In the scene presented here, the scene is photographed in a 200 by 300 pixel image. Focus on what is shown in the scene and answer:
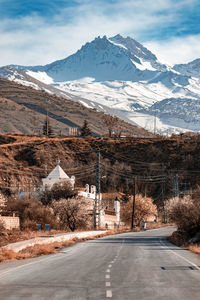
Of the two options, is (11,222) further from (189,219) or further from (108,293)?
(108,293)

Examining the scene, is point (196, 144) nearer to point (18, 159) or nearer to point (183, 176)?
point (183, 176)

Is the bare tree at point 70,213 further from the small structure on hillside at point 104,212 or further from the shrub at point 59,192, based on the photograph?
the shrub at point 59,192

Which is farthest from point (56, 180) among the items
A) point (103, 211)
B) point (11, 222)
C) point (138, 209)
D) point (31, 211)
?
point (11, 222)

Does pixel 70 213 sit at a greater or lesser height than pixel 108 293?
greater

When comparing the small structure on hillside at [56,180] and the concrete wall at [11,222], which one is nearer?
the concrete wall at [11,222]

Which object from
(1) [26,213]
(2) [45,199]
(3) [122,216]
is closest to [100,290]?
(1) [26,213]

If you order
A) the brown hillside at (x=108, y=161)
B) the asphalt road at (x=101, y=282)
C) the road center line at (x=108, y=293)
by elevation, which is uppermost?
the brown hillside at (x=108, y=161)

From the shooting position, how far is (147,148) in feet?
415

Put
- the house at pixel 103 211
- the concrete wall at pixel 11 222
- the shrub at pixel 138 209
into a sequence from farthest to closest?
the shrub at pixel 138 209
the house at pixel 103 211
the concrete wall at pixel 11 222

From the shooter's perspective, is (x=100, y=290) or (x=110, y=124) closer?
(x=100, y=290)

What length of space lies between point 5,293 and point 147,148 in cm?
11605

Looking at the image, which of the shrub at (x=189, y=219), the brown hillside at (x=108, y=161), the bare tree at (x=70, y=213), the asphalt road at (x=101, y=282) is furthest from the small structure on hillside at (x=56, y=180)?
the asphalt road at (x=101, y=282)

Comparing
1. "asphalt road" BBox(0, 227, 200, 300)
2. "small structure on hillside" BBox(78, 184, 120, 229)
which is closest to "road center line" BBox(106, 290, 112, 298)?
Answer: "asphalt road" BBox(0, 227, 200, 300)

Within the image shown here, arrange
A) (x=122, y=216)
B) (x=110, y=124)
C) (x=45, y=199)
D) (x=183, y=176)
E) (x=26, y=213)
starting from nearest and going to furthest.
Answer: (x=26, y=213), (x=45, y=199), (x=122, y=216), (x=183, y=176), (x=110, y=124)
